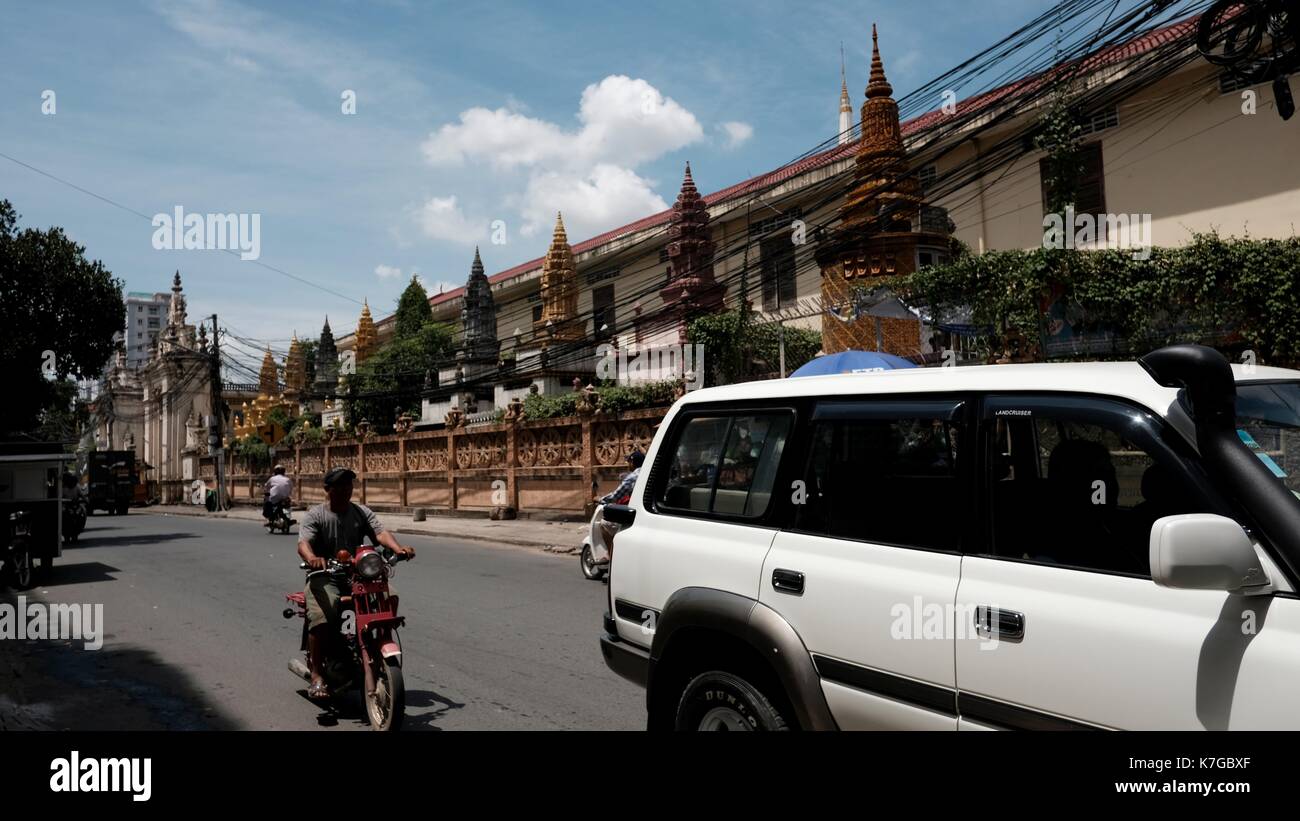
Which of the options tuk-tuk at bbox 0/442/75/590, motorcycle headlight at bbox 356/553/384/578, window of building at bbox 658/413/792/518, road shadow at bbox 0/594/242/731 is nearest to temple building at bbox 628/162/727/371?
tuk-tuk at bbox 0/442/75/590

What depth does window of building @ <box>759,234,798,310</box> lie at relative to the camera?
100ft

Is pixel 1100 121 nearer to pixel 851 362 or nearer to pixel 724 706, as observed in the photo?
pixel 851 362

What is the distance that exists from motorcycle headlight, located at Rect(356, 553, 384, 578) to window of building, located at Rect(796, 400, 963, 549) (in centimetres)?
299

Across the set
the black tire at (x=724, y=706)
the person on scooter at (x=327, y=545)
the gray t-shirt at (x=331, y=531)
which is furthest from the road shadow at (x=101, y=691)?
the black tire at (x=724, y=706)

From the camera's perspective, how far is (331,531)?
19.6ft

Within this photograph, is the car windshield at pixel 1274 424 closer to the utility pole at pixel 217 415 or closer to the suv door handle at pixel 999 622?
the suv door handle at pixel 999 622

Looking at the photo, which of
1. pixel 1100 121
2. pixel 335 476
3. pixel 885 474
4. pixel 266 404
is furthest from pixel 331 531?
pixel 266 404

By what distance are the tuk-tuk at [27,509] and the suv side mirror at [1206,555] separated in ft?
47.9

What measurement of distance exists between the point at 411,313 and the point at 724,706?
49.3 meters

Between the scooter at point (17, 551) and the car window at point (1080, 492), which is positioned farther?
A: the scooter at point (17, 551)

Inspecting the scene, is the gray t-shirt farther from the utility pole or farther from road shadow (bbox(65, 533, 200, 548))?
the utility pole

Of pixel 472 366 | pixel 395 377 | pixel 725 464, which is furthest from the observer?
pixel 395 377

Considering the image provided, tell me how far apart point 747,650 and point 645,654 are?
2.46ft

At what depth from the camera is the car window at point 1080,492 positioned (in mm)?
2584
